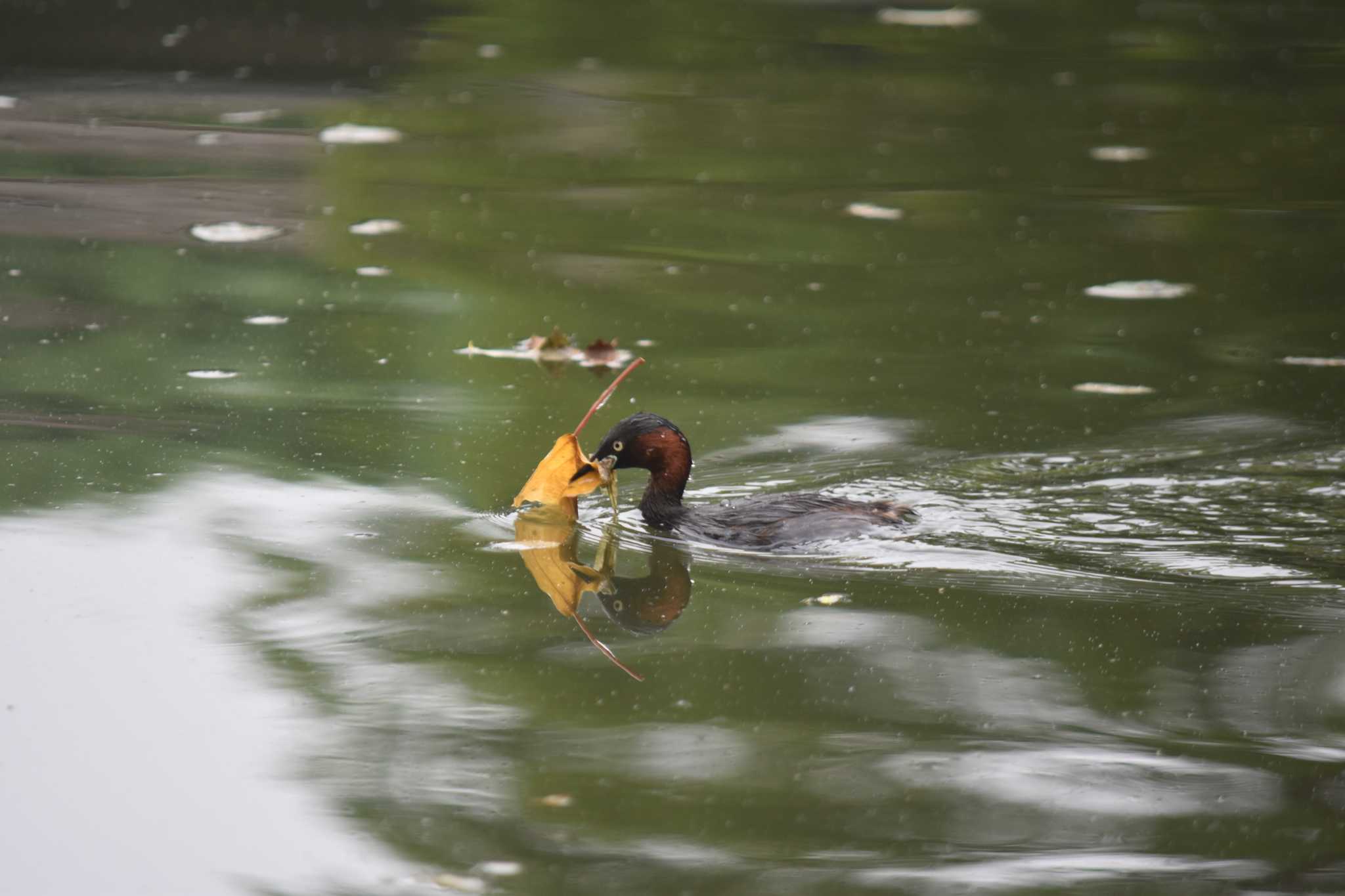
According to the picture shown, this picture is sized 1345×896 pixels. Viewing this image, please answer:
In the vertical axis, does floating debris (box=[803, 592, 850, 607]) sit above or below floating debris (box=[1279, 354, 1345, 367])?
above

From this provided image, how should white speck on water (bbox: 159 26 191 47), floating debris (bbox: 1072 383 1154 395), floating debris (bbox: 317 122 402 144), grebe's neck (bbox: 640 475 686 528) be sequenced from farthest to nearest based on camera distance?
white speck on water (bbox: 159 26 191 47), floating debris (bbox: 317 122 402 144), floating debris (bbox: 1072 383 1154 395), grebe's neck (bbox: 640 475 686 528)

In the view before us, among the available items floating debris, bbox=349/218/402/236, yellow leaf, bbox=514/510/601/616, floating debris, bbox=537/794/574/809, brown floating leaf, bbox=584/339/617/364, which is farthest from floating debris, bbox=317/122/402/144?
floating debris, bbox=537/794/574/809

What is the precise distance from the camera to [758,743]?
4227 mm

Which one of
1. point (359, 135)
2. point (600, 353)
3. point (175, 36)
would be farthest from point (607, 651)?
point (175, 36)

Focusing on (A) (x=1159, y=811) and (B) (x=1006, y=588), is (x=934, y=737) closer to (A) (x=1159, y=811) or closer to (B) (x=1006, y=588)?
(A) (x=1159, y=811)

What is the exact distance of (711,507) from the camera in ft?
20.7

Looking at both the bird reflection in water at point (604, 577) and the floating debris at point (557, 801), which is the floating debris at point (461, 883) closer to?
the floating debris at point (557, 801)

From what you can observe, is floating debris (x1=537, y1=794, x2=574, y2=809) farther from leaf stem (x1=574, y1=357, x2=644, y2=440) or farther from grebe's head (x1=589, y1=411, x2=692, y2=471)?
grebe's head (x1=589, y1=411, x2=692, y2=471)

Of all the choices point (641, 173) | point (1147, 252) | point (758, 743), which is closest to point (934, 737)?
point (758, 743)

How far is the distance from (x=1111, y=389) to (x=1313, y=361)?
122 cm

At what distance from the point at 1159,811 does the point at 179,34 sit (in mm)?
12592

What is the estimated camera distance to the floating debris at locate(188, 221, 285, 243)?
386 inches

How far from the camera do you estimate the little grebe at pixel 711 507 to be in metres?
5.98

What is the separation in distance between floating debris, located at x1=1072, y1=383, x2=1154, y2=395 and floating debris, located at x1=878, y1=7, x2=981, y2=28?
28.6 ft
